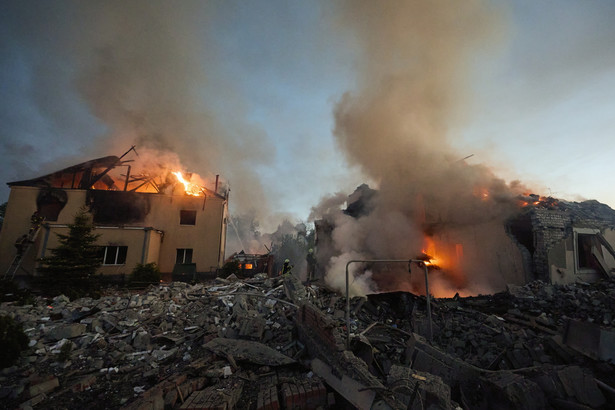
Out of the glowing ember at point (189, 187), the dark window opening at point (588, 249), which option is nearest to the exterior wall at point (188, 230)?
the glowing ember at point (189, 187)

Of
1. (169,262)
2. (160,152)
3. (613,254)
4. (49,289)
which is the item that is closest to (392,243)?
(613,254)

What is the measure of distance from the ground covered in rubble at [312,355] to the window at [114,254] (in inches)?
356

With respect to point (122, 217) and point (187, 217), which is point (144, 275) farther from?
point (122, 217)

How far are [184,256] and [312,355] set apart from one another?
17427 millimetres

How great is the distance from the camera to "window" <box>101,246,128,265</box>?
16969mm

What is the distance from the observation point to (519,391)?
373cm

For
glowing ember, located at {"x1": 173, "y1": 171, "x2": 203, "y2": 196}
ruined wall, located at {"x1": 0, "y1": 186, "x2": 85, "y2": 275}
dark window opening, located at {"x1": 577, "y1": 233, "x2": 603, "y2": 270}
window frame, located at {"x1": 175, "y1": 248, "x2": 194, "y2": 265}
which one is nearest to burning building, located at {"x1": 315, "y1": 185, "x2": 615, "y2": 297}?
dark window opening, located at {"x1": 577, "y1": 233, "x2": 603, "y2": 270}

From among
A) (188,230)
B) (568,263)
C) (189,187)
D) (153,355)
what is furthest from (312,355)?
(189,187)

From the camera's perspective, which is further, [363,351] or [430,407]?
[363,351]

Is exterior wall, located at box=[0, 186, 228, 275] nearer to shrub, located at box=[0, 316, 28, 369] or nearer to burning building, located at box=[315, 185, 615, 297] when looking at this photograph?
burning building, located at box=[315, 185, 615, 297]

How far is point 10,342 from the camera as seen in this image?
197 inches

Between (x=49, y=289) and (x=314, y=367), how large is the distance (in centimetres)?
1504

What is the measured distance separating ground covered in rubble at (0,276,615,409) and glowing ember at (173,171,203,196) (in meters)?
13.1

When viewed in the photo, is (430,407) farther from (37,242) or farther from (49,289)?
(37,242)
